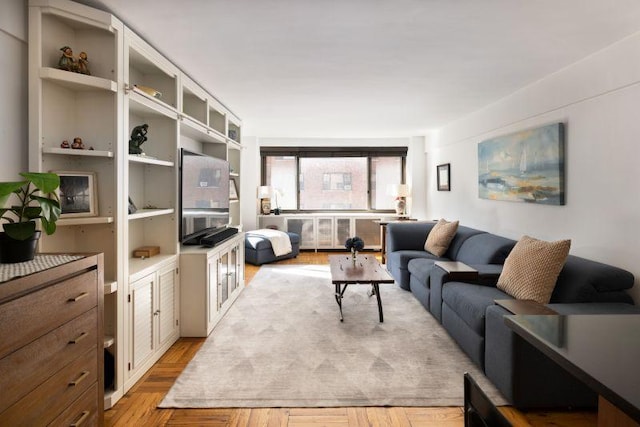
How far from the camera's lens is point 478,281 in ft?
10.3

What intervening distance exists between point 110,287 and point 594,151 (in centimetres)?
366

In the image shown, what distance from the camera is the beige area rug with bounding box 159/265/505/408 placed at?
88.4 inches

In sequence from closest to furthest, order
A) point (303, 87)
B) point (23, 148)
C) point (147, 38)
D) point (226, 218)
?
point (23, 148) < point (147, 38) < point (303, 87) < point (226, 218)

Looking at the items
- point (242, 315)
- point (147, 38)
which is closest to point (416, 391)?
point (242, 315)

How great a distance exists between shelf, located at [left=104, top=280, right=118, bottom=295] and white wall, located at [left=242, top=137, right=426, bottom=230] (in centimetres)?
516

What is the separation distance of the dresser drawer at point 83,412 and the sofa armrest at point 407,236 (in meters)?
4.10

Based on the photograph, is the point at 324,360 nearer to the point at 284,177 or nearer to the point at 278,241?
the point at 278,241

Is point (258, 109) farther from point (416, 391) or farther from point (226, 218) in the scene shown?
point (416, 391)

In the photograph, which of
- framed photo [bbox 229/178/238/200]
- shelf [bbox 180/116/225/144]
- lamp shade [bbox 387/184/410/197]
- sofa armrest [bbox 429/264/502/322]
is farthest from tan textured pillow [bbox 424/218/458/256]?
shelf [bbox 180/116/225/144]

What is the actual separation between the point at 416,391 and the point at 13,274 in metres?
2.23

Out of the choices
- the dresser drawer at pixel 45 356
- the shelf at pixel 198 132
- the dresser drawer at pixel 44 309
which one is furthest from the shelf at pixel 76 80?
the dresser drawer at pixel 45 356

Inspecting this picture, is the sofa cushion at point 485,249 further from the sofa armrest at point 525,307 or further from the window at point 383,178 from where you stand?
the window at point 383,178

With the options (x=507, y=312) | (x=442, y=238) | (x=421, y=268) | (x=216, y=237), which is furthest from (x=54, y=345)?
(x=442, y=238)

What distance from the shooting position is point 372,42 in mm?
2553
